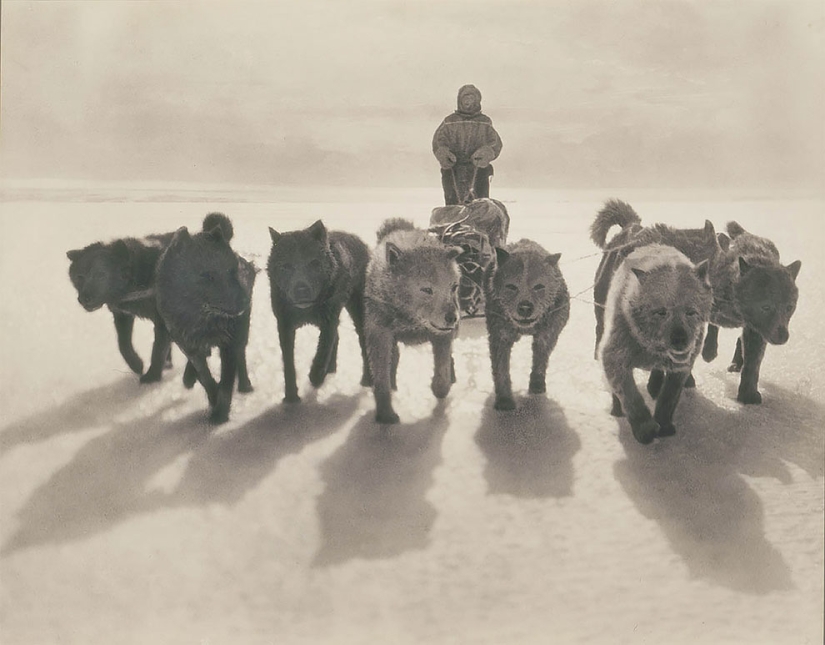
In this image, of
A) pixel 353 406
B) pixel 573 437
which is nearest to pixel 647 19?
pixel 573 437

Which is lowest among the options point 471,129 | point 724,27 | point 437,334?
point 437,334

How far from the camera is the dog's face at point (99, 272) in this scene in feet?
15.2

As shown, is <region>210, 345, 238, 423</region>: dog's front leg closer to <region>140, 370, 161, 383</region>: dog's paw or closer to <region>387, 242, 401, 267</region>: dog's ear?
<region>140, 370, 161, 383</region>: dog's paw

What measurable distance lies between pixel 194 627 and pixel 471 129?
18.4 ft

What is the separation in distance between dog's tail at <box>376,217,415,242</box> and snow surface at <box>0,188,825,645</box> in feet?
4.26

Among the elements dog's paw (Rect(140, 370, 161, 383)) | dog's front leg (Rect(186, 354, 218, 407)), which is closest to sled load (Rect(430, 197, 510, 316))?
dog's front leg (Rect(186, 354, 218, 407))

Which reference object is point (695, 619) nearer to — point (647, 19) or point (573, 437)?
point (573, 437)

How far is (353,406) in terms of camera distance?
5.05m

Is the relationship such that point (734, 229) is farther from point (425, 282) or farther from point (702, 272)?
point (425, 282)

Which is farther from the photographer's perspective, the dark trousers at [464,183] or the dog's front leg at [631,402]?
the dark trousers at [464,183]

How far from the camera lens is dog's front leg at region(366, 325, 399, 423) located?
15.2ft

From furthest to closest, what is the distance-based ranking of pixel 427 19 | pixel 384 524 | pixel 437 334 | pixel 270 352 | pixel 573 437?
pixel 270 352
pixel 427 19
pixel 437 334
pixel 573 437
pixel 384 524

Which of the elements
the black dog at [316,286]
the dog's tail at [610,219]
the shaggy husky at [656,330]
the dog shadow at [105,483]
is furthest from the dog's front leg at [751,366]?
the dog shadow at [105,483]

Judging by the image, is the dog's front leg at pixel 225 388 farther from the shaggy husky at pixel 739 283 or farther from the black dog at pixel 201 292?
the shaggy husky at pixel 739 283
